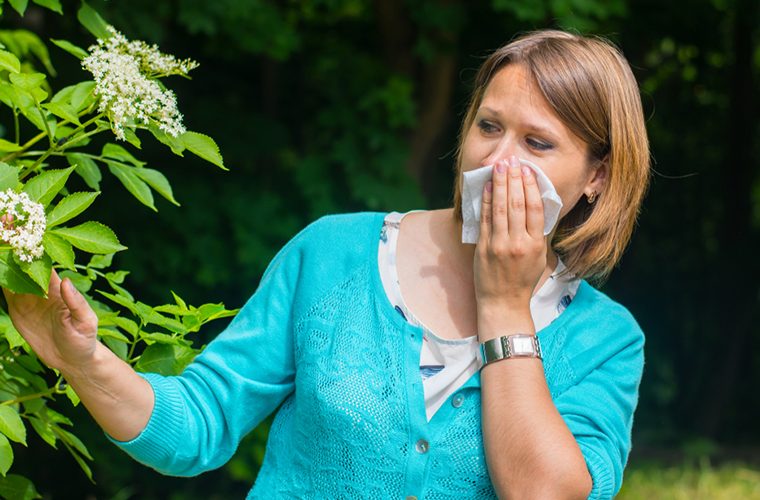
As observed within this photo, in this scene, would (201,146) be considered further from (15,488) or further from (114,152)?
(15,488)

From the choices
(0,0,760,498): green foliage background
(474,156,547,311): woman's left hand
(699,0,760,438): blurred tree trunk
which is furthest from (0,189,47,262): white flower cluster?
(699,0,760,438): blurred tree trunk

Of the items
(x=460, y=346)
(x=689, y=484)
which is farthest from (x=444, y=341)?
(x=689, y=484)

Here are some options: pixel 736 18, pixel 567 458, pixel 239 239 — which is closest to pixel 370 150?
pixel 239 239

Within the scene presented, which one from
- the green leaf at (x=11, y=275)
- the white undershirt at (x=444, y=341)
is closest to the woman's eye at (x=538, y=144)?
the white undershirt at (x=444, y=341)

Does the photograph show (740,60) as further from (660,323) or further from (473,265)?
(473,265)

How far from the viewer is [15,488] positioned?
1.88 m

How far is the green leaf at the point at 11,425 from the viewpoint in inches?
61.4

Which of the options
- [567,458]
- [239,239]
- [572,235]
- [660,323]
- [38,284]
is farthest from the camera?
[660,323]

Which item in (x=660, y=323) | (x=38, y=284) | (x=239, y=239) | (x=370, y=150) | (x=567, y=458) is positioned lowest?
(x=660, y=323)

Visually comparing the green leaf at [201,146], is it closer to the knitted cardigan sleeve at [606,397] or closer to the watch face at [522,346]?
the watch face at [522,346]

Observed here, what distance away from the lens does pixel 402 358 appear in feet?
6.03

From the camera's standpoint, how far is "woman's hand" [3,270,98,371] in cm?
146

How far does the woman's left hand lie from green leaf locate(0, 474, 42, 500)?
0.95 meters

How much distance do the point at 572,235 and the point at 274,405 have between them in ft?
2.27
